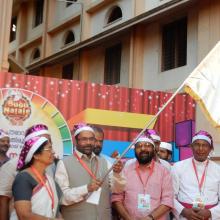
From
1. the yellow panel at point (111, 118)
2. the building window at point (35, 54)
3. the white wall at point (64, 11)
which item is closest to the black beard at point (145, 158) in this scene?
the yellow panel at point (111, 118)

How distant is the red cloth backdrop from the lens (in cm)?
772

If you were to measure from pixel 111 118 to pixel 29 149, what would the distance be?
4507 mm

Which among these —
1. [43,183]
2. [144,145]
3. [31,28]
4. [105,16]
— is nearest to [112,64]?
[105,16]

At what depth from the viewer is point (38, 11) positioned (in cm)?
2012

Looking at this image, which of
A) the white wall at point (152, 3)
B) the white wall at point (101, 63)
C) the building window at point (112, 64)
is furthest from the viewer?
the building window at point (112, 64)

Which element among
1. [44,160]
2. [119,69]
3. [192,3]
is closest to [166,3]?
[192,3]

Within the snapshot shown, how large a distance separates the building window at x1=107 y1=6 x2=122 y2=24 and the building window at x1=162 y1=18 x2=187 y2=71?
2.24 m

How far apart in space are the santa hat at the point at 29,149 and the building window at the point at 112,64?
33.7ft

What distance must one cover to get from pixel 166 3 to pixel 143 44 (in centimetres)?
205

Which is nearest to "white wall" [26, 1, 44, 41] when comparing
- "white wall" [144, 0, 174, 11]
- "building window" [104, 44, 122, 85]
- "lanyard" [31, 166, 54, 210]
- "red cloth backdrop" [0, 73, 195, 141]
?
"building window" [104, 44, 122, 85]

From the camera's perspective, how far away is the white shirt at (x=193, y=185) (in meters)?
5.05

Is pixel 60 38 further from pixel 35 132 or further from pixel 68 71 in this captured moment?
pixel 35 132

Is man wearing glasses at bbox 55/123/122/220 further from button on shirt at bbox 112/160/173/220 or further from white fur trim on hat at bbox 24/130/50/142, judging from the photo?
white fur trim on hat at bbox 24/130/50/142

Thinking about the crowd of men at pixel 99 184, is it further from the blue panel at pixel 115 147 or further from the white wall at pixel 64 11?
the white wall at pixel 64 11
